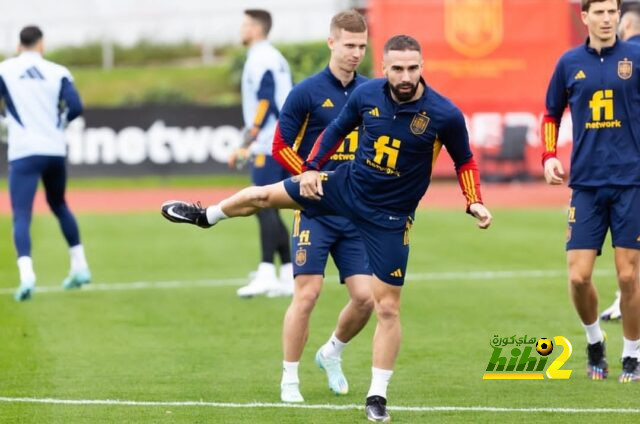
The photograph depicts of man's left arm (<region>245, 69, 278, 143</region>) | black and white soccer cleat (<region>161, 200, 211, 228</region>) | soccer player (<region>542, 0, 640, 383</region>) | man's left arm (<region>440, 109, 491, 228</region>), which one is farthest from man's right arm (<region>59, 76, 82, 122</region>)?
man's left arm (<region>440, 109, 491, 228</region>)

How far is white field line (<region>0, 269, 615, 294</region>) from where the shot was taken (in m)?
14.6

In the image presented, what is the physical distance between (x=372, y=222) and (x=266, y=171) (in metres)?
5.73

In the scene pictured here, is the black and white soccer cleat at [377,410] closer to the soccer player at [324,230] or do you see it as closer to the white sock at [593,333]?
the soccer player at [324,230]

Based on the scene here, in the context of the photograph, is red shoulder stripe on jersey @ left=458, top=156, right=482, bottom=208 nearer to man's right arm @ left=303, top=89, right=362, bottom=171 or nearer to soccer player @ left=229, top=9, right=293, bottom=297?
man's right arm @ left=303, top=89, right=362, bottom=171

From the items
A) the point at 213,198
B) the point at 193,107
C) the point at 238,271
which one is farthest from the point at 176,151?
the point at 238,271

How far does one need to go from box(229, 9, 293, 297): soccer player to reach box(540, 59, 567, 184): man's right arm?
457cm

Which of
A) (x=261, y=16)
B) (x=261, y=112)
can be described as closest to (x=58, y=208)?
(x=261, y=112)

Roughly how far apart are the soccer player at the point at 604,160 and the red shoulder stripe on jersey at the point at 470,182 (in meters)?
1.17

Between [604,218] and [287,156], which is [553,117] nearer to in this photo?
[604,218]

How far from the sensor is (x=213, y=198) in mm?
27250

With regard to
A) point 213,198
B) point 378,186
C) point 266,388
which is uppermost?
point 378,186

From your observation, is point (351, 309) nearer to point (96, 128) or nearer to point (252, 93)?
point (252, 93)

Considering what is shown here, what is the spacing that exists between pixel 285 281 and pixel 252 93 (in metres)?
1.88

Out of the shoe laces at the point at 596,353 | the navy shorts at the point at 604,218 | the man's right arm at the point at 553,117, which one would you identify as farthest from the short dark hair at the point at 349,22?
the shoe laces at the point at 596,353
